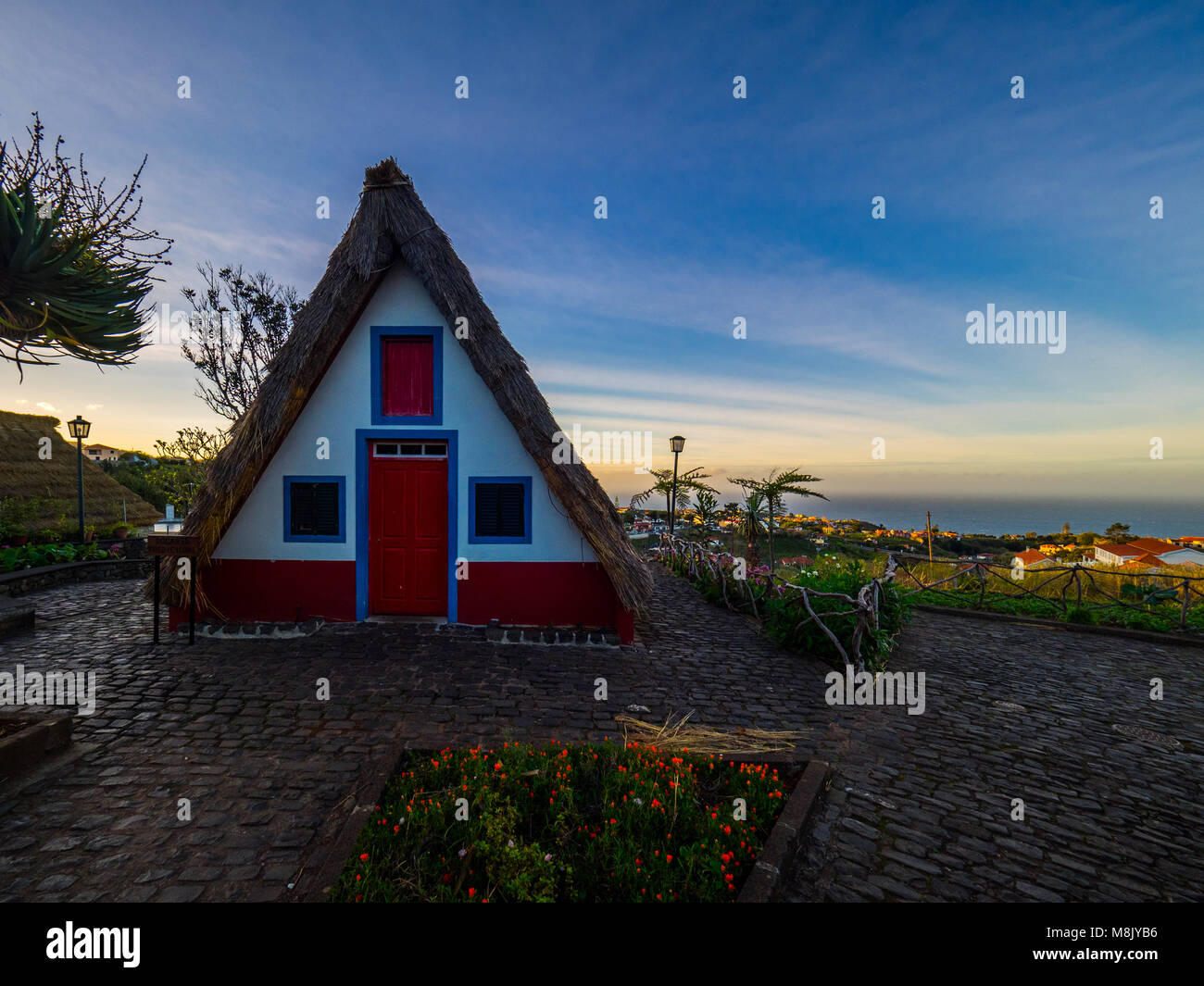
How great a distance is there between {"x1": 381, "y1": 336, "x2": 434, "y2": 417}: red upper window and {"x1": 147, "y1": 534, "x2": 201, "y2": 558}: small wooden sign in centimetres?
294

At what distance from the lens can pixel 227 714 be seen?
15.2 feet

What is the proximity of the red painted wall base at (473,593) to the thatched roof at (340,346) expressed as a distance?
50 centimetres

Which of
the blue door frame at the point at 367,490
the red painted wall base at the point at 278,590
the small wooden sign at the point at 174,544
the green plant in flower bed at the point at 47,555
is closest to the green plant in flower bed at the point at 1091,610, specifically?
the blue door frame at the point at 367,490

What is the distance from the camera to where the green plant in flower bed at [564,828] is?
104 inches

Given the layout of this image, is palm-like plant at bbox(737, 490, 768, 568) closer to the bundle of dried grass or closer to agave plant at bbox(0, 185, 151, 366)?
the bundle of dried grass

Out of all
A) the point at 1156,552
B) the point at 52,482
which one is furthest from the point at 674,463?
the point at 52,482

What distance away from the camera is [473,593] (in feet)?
24.0

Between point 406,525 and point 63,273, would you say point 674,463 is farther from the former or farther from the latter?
point 63,273

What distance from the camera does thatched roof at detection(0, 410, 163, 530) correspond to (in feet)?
51.1

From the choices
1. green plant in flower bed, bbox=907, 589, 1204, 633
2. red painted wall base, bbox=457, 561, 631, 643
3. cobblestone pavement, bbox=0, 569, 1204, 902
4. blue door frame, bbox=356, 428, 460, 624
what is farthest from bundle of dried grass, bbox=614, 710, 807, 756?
green plant in flower bed, bbox=907, 589, 1204, 633

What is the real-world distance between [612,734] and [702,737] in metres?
0.83
